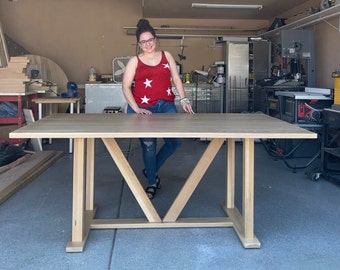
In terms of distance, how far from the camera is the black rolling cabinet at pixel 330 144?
12.7 ft

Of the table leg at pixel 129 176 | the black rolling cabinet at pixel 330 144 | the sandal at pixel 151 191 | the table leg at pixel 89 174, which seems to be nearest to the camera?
the table leg at pixel 129 176

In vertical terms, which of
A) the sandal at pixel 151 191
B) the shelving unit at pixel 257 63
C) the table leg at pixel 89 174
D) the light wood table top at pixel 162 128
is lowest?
the sandal at pixel 151 191

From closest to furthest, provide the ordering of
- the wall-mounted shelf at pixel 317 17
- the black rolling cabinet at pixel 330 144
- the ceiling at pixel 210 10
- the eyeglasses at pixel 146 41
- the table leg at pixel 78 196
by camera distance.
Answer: the table leg at pixel 78 196 < the eyeglasses at pixel 146 41 < the black rolling cabinet at pixel 330 144 < the wall-mounted shelf at pixel 317 17 < the ceiling at pixel 210 10

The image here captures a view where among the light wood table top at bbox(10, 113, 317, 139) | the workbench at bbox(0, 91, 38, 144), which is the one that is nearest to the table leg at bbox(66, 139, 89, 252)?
the light wood table top at bbox(10, 113, 317, 139)

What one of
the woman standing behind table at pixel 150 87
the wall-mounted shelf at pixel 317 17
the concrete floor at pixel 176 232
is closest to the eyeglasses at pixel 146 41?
the woman standing behind table at pixel 150 87

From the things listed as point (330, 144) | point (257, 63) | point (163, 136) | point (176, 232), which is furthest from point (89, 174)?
point (257, 63)

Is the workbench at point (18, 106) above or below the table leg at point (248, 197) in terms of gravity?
above

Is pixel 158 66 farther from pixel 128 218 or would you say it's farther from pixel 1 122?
pixel 1 122

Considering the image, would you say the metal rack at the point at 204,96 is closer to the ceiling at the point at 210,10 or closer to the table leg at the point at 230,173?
the ceiling at the point at 210,10

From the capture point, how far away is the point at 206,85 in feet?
24.2

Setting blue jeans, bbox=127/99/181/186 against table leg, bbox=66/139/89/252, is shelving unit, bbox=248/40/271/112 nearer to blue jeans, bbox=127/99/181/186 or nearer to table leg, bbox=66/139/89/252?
blue jeans, bbox=127/99/181/186

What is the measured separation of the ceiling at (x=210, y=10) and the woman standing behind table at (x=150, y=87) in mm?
3317

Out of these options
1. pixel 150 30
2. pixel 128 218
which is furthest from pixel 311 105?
pixel 128 218

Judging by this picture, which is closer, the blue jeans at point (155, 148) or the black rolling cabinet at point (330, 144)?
the blue jeans at point (155, 148)
